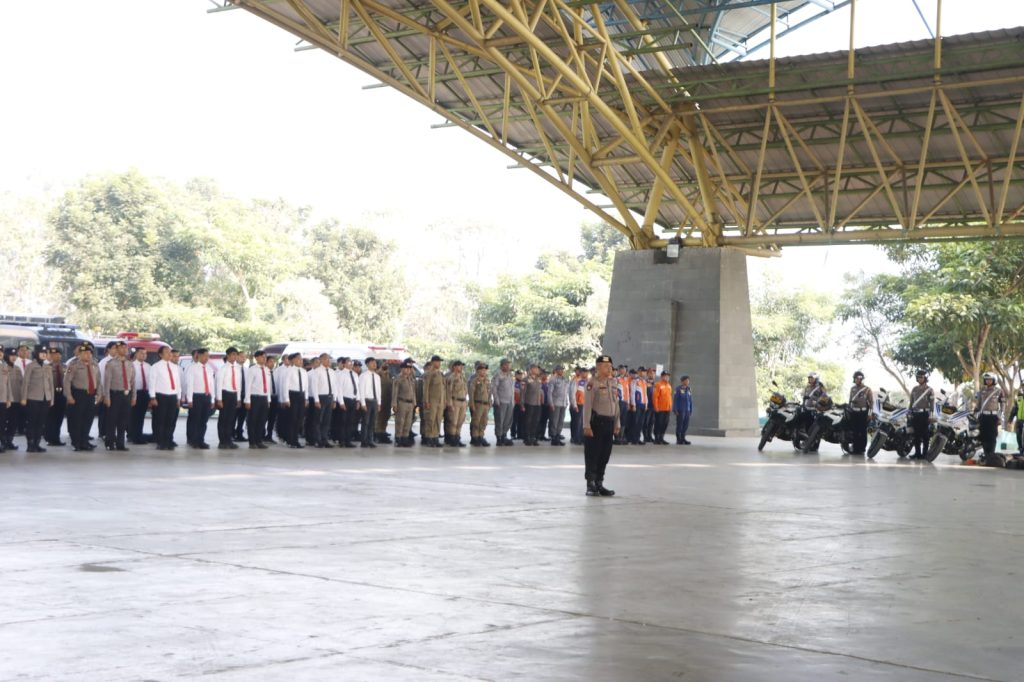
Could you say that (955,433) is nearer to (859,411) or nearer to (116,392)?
(859,411)

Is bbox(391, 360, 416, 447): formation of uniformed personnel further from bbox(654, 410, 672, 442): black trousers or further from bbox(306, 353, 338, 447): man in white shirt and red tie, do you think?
bbox(654, 410, 672, 442): black trousers

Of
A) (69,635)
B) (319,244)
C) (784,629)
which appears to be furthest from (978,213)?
(319,244)

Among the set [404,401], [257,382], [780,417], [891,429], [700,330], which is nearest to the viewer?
[257,382]

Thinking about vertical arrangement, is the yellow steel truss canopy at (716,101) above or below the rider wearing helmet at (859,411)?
above

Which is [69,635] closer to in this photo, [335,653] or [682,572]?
[335,653]

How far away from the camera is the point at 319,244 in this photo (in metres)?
56.2

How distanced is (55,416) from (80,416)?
48.7 inches

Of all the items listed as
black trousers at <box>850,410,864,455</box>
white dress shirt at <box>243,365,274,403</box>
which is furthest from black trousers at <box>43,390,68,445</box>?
black trousers at <box>850,410,864,455</box>

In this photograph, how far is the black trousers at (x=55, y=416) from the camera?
16.1 metres

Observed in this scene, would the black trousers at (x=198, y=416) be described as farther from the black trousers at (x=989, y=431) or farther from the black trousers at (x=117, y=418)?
the black trousers at (x=989, y=431)

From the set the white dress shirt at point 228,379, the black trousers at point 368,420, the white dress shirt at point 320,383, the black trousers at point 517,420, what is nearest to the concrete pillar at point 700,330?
the black trousers at point 517,420

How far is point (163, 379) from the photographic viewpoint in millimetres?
15852

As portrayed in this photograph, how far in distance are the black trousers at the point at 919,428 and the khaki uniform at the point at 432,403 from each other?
807 cm

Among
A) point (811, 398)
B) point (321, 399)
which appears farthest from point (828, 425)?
point (321, 399)
